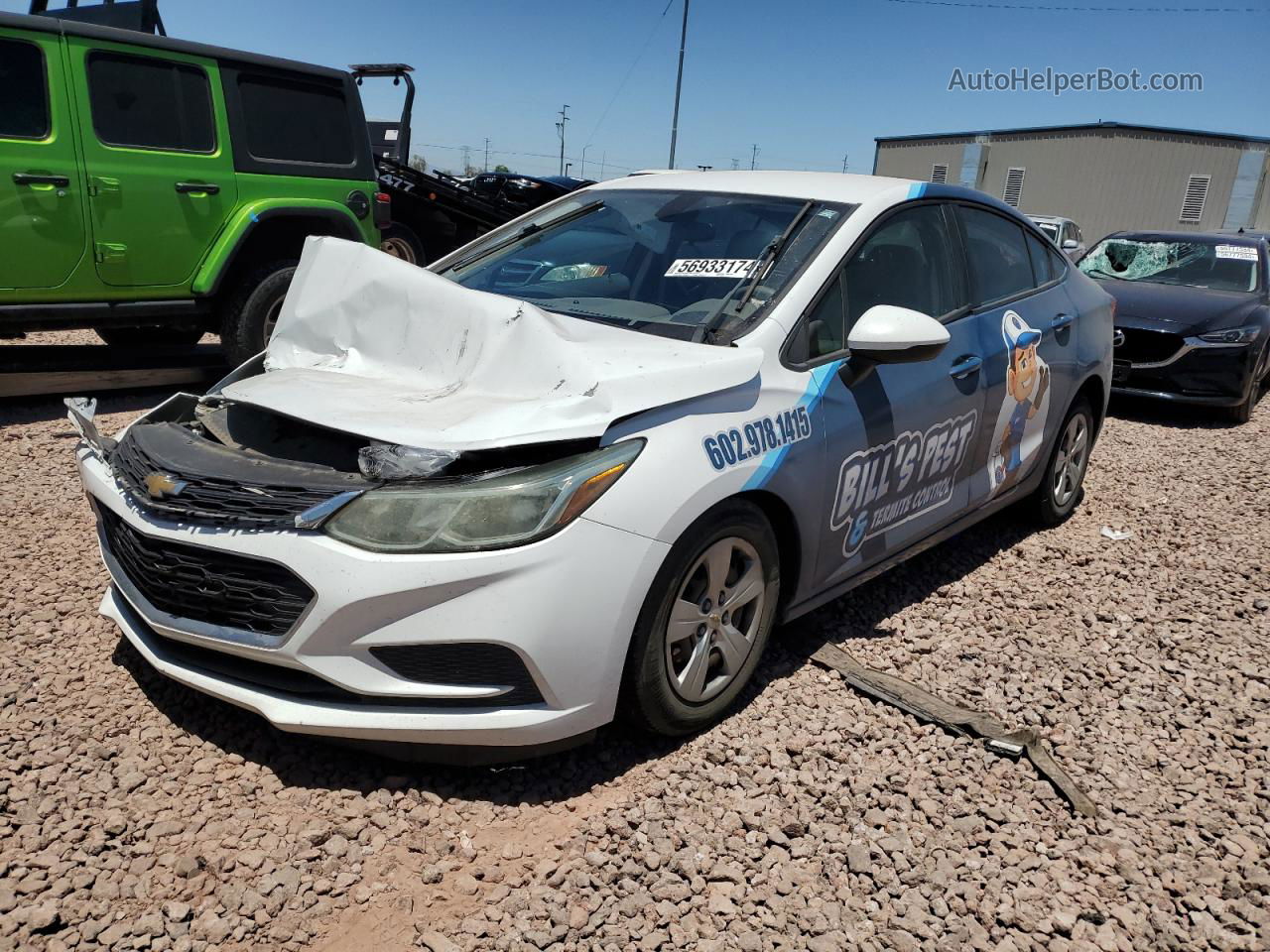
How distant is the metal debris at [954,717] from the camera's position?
2.79m

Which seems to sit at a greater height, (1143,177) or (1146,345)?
(1143,177)

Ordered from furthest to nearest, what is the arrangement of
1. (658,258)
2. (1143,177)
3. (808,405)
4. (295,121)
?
(1143,177) → (295,121) → (658,258) → (808,405)

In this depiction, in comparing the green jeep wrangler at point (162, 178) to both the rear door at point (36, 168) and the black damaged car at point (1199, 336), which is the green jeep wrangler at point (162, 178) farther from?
the black damaged car at point (1199, 336)

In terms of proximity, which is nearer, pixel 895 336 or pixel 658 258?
pixel 895 336

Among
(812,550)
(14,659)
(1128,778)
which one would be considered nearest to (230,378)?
(14,659)

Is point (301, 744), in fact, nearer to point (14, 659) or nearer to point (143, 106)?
point (14, 659)

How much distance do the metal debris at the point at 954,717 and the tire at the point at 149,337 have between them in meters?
5.81

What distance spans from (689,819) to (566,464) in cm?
100

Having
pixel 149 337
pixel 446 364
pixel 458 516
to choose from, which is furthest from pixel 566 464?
pixel 149 337

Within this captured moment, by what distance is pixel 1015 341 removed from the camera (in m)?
4.01

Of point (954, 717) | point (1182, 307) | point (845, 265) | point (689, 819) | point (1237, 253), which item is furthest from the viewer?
point (1237, 253)

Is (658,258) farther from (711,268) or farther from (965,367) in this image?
(965,367)

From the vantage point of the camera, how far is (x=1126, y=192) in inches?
1262

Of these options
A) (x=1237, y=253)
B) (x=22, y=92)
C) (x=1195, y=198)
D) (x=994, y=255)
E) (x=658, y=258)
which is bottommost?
(x=658, y=258)
